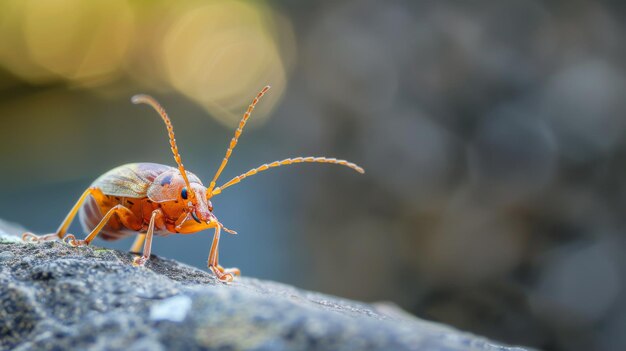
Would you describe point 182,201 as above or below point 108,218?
above

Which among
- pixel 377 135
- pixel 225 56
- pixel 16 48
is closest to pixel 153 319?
pixel 377 135

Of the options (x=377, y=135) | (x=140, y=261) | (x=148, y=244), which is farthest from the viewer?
(x=377, y=135)

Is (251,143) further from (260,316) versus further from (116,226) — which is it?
(260,316)

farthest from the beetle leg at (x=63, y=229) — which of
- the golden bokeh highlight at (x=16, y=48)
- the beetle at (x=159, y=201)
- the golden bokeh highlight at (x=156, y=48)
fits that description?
the golden bokeh highlight at (x=16, y=48)

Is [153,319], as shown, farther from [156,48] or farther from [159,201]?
[156,48]

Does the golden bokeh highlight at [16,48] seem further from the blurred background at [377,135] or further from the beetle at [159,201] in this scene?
the beetle at [159,201]

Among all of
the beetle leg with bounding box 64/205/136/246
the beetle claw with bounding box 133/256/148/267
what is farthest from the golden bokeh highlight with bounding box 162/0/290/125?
the beetle claw with bounding box 133/256/148/267

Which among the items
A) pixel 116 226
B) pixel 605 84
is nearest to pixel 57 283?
pixel 116 226
